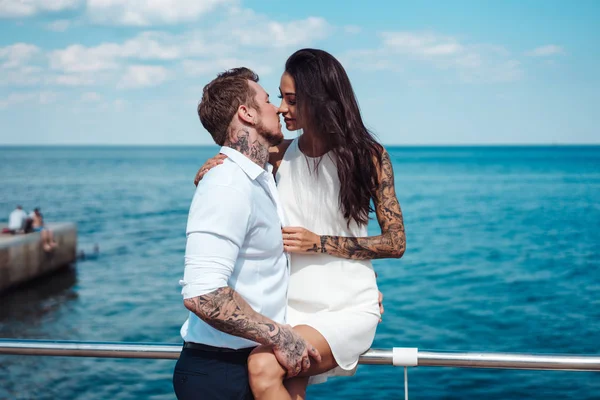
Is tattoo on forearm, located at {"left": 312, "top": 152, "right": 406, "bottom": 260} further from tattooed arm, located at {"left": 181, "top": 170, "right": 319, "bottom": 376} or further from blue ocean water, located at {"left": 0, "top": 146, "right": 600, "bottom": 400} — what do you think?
blue ocean water, located at {"left": 0, "top": 146, "right": 600, "bottom": 400}

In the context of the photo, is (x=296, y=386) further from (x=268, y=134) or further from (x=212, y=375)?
(x=268, y=134)

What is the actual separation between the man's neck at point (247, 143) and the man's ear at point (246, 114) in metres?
0.04

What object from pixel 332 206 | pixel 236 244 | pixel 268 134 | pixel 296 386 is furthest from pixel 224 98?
pixel 296 386

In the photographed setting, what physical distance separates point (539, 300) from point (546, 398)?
974 centimetres

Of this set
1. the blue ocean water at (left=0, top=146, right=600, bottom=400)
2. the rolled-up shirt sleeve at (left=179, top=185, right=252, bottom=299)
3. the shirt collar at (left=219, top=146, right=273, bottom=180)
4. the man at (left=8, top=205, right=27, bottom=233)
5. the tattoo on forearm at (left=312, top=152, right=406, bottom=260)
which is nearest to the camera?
the rolled-up shirt sleeve at (left=179, top=185, right=252, bottom=299)

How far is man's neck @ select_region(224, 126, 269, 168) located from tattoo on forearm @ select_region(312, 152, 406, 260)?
0.51m

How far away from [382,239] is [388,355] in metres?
0.53

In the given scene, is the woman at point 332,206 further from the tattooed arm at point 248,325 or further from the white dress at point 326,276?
the tattooed arm at point 248,325

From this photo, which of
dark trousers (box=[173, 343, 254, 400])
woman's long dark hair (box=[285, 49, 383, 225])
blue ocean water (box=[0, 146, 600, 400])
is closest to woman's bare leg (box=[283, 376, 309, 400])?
dark trousers (box=[173, 343, 254, 400])

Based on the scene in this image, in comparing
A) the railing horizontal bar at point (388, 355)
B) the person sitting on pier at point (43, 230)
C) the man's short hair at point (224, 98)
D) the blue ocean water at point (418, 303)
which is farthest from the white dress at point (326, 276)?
the person sitting on pier at point (43, 230)

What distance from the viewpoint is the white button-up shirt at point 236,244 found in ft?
7.26

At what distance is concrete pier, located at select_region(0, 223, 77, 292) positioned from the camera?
69.3 ft

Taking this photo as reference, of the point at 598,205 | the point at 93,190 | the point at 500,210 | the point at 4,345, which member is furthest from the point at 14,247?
the point at 93,190

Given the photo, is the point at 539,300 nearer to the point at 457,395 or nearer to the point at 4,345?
the point at 457,395
